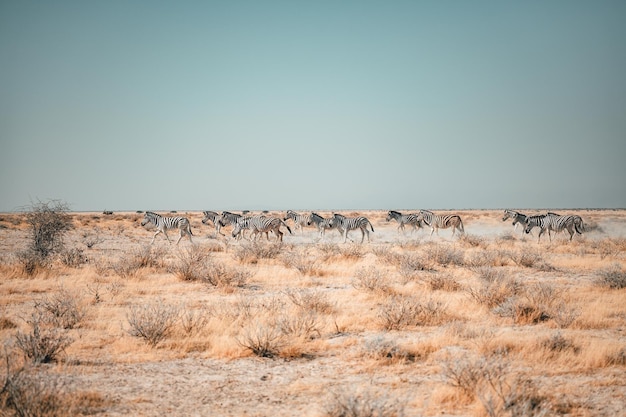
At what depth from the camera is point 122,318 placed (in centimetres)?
748

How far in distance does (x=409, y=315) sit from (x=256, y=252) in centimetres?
1033

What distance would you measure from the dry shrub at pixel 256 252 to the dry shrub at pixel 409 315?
922 centimetres

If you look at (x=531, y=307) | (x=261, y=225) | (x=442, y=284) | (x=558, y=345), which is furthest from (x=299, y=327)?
(x=261, y=225)

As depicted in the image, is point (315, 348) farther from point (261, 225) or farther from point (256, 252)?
point (261, 225)

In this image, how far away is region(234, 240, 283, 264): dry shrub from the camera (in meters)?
15.8

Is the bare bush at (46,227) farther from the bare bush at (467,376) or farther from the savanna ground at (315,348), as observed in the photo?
the bare bush at (467,376)

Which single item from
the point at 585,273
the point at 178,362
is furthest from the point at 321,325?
the point at 585,273

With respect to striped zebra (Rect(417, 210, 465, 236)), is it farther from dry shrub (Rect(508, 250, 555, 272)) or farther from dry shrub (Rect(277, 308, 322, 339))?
dry shrub (Rect(277, 308, 322, 339))

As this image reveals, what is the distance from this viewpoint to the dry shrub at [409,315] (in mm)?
6996

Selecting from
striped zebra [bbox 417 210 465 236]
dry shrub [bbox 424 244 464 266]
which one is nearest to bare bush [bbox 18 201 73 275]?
dry shrub [bbox 424 244 464 266]

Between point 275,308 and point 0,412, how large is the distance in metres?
4.81

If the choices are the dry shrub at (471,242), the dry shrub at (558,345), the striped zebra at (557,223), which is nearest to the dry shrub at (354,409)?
the dry shrub at (558,345)

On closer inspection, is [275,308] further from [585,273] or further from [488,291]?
[585,273]

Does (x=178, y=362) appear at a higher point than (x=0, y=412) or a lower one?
lower
